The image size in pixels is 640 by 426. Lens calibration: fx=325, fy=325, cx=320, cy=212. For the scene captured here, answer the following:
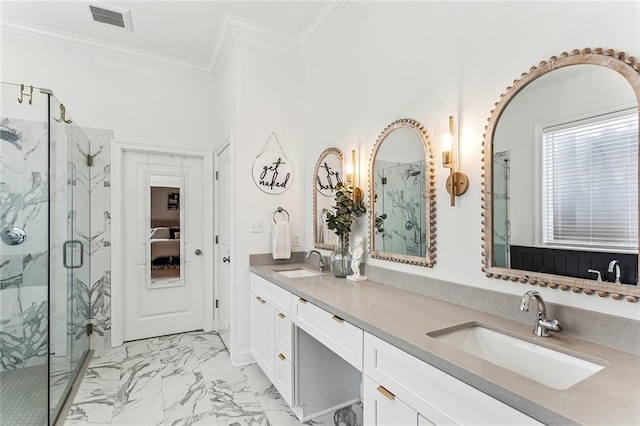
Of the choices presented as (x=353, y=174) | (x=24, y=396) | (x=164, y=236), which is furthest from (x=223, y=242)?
(x=24, y=396)

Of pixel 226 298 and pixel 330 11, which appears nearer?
pixel 330 11

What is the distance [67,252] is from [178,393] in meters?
1.40

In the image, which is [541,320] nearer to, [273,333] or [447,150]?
[447,150]

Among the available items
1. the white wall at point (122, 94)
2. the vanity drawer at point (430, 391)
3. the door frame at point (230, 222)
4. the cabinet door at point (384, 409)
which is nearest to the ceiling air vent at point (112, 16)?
the white wall at point (122, 94)

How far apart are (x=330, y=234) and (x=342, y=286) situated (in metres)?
0.74

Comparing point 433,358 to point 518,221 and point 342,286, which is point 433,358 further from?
point 342,286

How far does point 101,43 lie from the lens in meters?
3.09

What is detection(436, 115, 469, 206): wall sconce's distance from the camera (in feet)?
5.26

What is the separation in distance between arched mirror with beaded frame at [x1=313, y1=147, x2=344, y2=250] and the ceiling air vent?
198cm

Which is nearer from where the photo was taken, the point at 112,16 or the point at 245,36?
the point at 112,16

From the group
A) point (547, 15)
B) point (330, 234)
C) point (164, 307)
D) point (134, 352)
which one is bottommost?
point (134, 352)

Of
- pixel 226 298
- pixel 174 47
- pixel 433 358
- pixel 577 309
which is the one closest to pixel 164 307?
pixel 226 298

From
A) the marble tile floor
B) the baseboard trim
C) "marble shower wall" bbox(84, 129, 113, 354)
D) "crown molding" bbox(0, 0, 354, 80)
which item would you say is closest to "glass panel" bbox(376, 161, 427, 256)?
the marble tile floor

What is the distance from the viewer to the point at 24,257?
217 cm
